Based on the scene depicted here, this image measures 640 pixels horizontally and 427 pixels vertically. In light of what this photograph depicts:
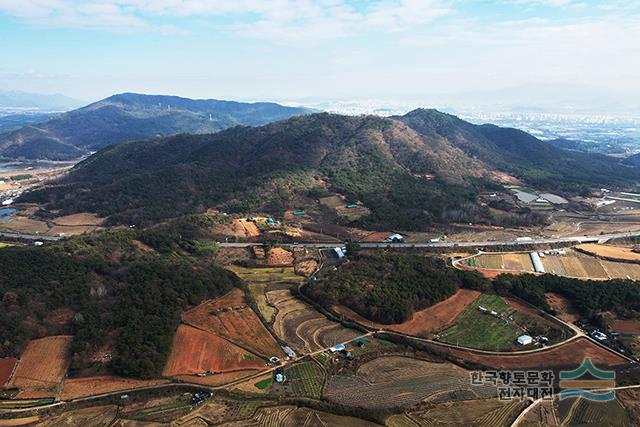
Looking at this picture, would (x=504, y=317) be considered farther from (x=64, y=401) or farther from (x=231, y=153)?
(x=231, y=153)

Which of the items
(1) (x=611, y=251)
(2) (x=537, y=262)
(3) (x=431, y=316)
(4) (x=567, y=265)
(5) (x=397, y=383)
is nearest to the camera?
(5) (x=397, y=383)

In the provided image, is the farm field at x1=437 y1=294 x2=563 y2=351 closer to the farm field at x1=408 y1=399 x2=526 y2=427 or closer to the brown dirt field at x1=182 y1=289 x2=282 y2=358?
the farm field at x1=408 y1=399 x2=526 y2=427

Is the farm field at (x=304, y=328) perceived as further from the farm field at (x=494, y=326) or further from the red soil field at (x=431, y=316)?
the farm field at (x=494, y=326)

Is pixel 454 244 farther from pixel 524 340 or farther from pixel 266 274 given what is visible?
pixel 266 274

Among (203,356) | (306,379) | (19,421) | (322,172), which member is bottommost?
(19,421)

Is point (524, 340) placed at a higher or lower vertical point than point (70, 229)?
lower

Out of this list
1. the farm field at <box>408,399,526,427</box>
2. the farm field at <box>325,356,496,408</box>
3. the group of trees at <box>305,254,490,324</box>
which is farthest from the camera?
the group of trees at <box>305,254,490,324</box>

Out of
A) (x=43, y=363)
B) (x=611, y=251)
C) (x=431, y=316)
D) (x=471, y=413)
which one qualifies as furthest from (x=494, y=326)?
(x=43, y=363)

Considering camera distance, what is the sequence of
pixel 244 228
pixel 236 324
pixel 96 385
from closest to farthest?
1. pixel 96 385
2. pixel 236 324
3. pixel 244 228

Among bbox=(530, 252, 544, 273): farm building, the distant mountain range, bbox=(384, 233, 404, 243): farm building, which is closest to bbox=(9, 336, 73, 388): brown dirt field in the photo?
the distant mountain range
